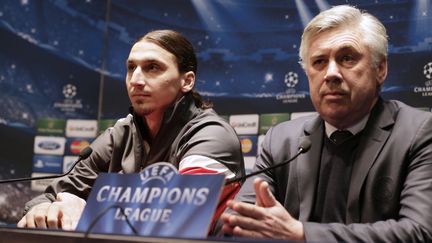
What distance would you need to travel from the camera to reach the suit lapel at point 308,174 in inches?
74.9

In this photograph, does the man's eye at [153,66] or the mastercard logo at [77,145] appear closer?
the man's eye at [153,66]

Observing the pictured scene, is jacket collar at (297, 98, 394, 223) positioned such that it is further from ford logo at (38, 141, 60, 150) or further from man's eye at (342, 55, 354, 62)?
ford logo at (38, 141, 60, 150)

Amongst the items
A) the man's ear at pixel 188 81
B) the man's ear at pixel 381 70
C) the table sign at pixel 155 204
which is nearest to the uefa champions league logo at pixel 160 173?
the table sign at pixel 155 204

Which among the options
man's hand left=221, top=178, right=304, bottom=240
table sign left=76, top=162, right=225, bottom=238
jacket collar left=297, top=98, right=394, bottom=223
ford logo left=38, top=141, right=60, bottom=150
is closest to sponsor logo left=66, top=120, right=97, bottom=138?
ford logo left=38, top=141, right=60, bottom=150

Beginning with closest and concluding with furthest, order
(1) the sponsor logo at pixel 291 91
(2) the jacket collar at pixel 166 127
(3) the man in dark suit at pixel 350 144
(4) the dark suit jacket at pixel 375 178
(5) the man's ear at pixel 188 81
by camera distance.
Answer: (4) the dark suit jacket at pixel 375 178
(3) the man in dark suit at pixel 350 144
(2) the jacket collar at pixel 166 127
(5) the man's ear at pixel 188 81
(1) the sponsor logo at pixel 291 91

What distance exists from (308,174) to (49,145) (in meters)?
2.81

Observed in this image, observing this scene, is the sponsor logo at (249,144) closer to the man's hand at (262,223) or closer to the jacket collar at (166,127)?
the jacket collar at (166,127)

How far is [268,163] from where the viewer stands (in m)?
2.08

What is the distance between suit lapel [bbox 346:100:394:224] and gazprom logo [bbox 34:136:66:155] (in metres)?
2.91

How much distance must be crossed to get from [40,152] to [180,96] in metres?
1.95

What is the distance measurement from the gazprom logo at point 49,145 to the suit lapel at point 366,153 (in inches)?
114

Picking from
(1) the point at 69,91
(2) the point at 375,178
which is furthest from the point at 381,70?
(1) the point at 69,91

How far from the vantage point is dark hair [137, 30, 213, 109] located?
2.65 m

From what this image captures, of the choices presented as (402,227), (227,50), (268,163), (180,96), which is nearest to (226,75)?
(227,50)
